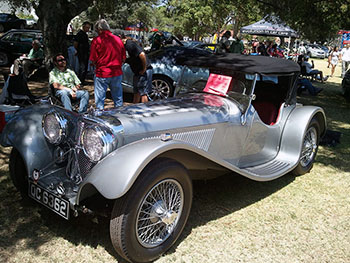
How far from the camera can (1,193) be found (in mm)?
3789

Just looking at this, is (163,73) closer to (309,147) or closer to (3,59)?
(309,147)

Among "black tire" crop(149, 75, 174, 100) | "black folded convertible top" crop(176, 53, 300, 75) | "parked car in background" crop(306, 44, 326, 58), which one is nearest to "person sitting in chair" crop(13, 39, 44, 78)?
"black tire" crop(149, 75, 174, 100)

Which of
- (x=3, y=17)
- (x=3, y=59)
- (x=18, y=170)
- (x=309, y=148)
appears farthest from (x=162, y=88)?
(x=3, y=17)

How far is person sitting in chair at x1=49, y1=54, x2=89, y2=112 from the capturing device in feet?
19.6

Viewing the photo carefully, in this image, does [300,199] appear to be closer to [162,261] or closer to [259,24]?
[162,261]

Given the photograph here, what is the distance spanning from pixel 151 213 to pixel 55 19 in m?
8.58

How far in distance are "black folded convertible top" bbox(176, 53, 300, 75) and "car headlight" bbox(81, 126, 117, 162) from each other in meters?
1.80

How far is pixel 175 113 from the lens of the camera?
3475mm

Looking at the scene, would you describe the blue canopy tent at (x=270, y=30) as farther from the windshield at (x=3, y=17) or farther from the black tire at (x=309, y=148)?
the windshield at (x=3, y=17)

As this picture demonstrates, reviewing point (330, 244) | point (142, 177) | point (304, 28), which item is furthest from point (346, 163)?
point (304, 28)

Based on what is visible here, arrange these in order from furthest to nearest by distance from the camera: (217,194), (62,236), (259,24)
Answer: (259,24), (217,194), (62,236)

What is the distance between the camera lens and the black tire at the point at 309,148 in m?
4.84

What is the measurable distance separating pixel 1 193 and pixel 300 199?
3494 millimetres

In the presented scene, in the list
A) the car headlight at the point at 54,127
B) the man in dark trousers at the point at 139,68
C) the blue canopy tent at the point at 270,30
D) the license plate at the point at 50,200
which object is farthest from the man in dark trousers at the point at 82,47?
the blue canopy tent at the point at 270,30
